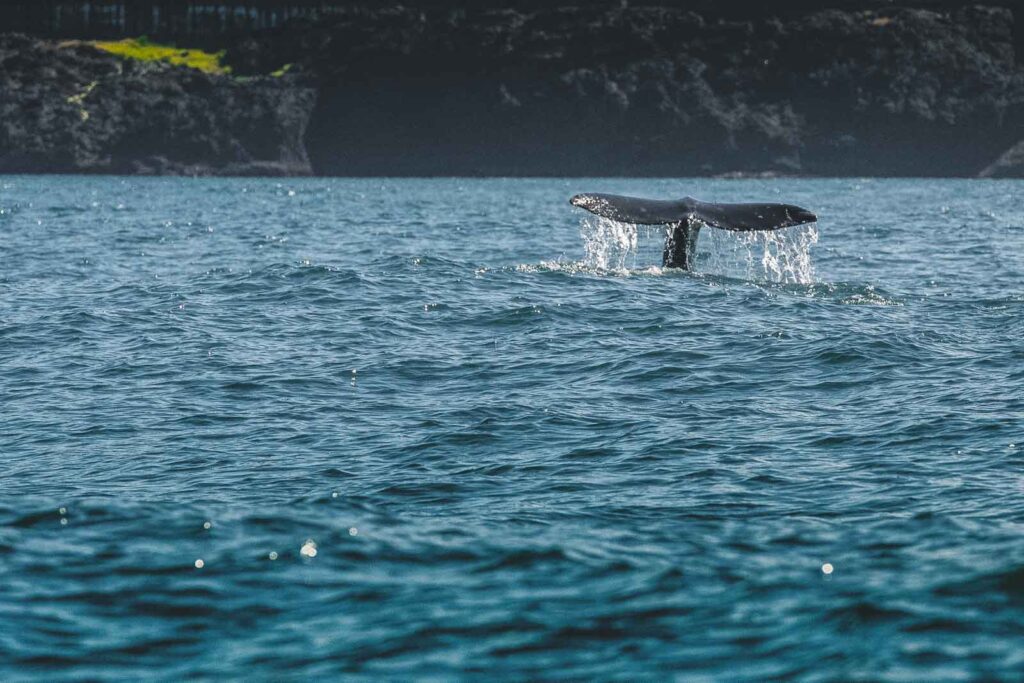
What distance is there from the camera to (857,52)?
14350cm

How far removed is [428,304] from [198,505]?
13.9 m

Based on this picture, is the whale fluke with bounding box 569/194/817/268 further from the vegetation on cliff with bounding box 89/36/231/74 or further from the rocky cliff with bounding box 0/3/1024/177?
the vegetation on cliff with bounding box 89/36/231/74

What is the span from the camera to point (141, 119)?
5502 inches

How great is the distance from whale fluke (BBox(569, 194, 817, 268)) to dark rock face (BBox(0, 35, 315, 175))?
122m

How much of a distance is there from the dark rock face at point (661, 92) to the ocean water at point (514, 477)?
117 m

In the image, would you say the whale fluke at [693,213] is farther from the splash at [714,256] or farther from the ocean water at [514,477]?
the ocean water at [514,477]

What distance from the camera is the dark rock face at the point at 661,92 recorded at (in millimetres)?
141375

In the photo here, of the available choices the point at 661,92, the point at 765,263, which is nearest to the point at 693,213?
the point at 765,263

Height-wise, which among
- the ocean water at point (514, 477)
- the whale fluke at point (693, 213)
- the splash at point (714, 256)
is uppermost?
the whale fluke at point (693, 213)

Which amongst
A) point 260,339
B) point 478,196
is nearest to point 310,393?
point 260,339

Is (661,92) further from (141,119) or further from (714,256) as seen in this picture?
(714,256)

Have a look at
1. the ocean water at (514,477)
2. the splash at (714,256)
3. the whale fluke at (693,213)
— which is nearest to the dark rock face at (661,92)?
the splash at (714,256)

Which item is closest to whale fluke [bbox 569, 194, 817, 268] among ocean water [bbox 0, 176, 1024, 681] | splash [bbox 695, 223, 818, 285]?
splash [bbox 695, 223, 818, 285]

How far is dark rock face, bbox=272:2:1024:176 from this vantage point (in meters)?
141
